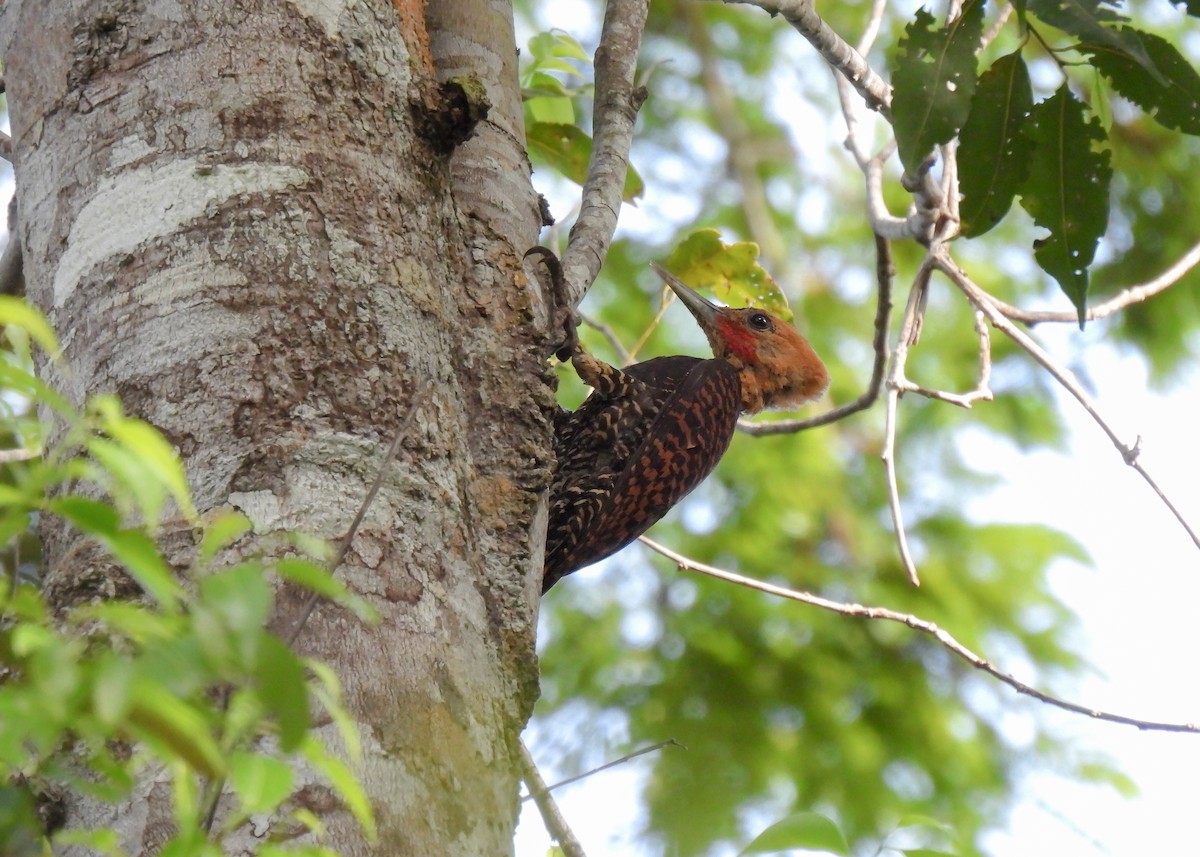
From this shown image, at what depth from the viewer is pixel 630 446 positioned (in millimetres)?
3723

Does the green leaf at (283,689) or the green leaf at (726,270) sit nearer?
the green leaf at (283,689)

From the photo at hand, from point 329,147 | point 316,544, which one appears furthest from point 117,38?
point 316,544

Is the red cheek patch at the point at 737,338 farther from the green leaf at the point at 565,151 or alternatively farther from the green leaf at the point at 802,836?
the green leaf at the point at 802,836

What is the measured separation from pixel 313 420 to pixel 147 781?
45cm

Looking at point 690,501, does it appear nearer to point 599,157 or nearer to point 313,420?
point 599,157

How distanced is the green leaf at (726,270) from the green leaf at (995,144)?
1812 mm

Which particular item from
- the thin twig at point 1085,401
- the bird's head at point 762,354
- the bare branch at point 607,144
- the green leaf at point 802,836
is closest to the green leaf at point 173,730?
the green leaf at point 802,836

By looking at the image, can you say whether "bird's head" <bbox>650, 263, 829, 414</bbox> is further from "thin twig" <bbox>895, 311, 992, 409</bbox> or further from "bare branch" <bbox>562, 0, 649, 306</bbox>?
"bare branch" <bbox>562, 0, 649, 306</bbox>

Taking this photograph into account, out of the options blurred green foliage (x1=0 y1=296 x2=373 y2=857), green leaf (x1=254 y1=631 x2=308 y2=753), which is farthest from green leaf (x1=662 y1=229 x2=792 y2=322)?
green leaf (x1=254 y1=631 x2=308 y2=753)

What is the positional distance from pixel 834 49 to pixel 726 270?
1.13 metres

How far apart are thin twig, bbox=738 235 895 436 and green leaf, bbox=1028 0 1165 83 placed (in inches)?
52.4

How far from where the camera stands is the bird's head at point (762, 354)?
4633 mm

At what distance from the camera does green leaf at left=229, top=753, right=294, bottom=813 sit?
2.60 ft

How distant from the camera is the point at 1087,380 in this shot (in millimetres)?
6977
